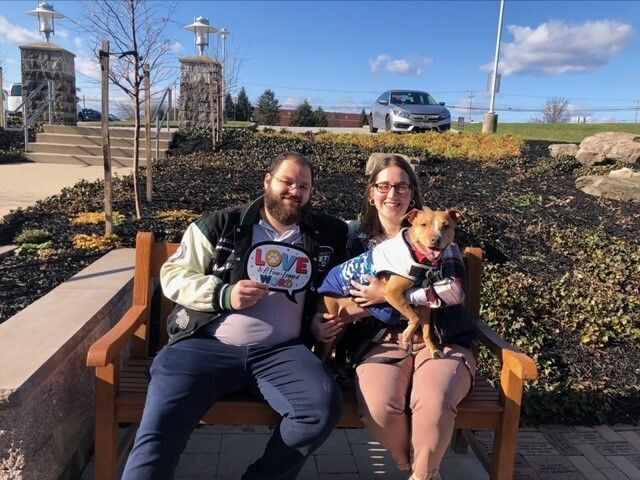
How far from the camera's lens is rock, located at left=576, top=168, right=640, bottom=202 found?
7.33 m

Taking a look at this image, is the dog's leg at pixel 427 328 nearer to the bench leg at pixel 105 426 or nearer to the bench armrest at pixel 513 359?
the bench armrest at pixel 513 359

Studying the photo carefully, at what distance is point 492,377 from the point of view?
3674mm

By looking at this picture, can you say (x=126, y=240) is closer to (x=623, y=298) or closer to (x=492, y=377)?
(x=492, y=377)

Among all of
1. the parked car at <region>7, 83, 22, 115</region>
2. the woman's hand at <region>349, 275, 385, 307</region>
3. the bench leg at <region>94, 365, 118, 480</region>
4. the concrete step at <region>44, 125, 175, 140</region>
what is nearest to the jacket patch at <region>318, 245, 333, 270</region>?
the woman's hand at <region>349, 275, 385, 307</region>

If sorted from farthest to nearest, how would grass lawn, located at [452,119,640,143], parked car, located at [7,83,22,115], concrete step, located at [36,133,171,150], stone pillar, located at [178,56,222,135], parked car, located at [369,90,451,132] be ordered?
1. parked car, located at [7,83,22,115]
2. grass lawn, located at [452,119,640,143]
3. parked car, located at [369,90,451,132]
4. stone pillar, located at [178,56,222,135]
5. concrete step, located at [36,133,171,150]

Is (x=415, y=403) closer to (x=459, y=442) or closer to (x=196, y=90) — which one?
(x=459, y=442)

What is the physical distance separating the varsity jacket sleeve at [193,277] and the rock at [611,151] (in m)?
8.49

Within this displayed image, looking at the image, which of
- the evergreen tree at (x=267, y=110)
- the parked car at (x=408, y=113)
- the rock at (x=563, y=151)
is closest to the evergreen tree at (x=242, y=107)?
the evergreen tree at (x=267, y=110)

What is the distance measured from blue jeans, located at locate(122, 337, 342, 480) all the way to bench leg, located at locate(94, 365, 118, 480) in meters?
0.17

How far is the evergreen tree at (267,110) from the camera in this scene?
29388 millimetres

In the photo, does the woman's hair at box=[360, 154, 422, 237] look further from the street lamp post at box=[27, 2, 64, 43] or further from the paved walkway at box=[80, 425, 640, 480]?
the street lamp post at box=[27, 2, 64, 43]

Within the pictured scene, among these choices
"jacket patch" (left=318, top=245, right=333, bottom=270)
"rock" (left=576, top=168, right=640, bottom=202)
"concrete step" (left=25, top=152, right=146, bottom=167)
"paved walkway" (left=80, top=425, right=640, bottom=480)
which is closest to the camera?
"jacket patch" (left=318, top=245, right=333, bottom=270)

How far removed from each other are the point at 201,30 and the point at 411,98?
5.84 meters

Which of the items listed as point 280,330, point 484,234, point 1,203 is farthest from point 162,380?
point 1,203
